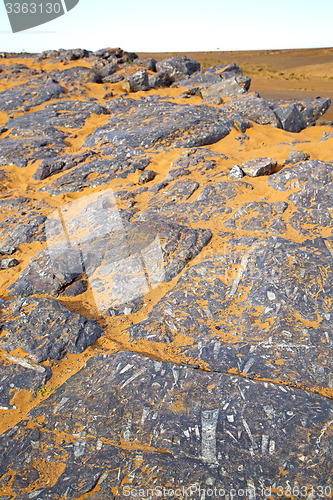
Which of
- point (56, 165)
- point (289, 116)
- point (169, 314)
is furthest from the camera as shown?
point (289, 116)

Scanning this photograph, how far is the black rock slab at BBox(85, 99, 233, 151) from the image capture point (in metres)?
5.68

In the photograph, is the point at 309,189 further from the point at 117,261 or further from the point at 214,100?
the point at 214,100

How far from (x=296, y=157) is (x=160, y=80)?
21.6ft

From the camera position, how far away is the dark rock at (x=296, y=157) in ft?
14.5

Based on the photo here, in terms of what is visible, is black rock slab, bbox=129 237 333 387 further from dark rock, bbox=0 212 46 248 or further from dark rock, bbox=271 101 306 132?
dark rock, bbox=271 101 306 132

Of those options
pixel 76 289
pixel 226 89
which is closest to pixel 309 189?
pixel 76 289

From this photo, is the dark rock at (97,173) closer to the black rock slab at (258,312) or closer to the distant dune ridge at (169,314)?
the distant dune ridge at (169,314)

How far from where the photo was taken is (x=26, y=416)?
2.25m

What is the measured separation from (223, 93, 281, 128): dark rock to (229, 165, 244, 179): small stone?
8.75 feet

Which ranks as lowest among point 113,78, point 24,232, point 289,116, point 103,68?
point 24,232

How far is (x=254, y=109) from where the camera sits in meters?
6.71

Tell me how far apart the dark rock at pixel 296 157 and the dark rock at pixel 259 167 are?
203 millimetres

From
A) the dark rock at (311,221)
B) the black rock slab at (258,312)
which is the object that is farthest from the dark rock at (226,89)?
the black rock slab at (258,312)

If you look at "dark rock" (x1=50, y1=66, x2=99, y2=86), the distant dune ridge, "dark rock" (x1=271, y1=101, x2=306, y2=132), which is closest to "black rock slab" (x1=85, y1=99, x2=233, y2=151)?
the distant dune ridge
